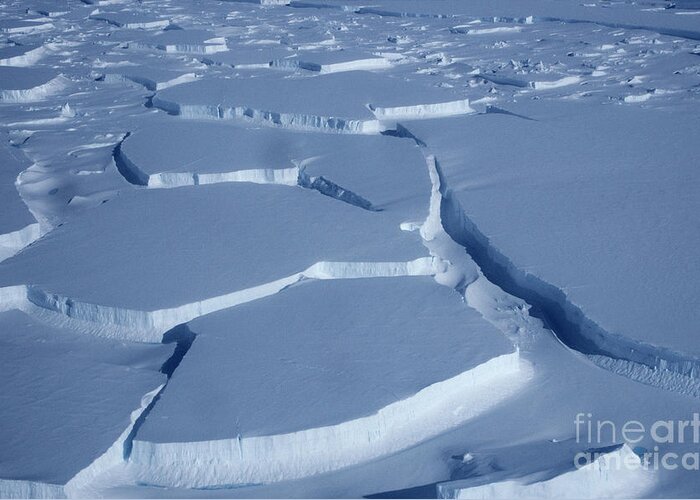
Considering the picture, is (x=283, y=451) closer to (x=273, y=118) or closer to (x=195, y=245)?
(x=195, y=245)

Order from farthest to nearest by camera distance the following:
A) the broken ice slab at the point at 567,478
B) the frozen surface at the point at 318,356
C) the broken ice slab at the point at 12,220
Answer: the broken ice slab at the point at 12,220, the frozen surface at the point at 318,356, the broken ice slab at the point at 567,478

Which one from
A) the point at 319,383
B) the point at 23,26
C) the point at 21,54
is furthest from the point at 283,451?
the point at 23,26

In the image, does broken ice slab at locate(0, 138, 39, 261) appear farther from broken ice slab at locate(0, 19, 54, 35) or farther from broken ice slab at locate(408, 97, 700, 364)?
broken ice slab at locate(0, 19, 54, 35)

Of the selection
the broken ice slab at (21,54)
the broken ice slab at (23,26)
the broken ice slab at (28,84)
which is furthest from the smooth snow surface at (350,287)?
the broken ice slab at (23,26)

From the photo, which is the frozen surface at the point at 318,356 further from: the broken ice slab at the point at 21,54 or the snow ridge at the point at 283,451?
the broken ice slab at the point at 21,54

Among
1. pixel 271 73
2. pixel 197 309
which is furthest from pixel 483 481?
pixel 271 73
